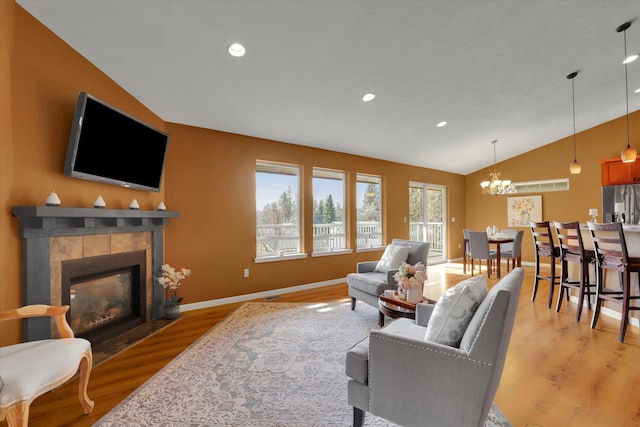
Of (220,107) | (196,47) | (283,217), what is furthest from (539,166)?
(196,47)

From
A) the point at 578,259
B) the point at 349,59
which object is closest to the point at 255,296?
the point at 349,59

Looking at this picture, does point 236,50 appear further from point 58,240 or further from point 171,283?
point 171,283

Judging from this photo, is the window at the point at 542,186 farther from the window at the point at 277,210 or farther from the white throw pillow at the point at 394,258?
the window at the point at 277,210

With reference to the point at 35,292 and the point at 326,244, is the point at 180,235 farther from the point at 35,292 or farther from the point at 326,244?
the point at 326,244

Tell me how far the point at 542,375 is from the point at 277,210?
383cm

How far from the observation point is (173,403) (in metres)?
1.98

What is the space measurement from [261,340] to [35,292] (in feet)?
6.08

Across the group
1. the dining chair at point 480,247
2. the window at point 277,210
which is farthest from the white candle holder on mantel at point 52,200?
the dining chair at point 480,247

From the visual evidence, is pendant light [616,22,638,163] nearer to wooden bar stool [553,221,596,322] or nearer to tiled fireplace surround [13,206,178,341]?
wooden bar stool [553,221,596,322]

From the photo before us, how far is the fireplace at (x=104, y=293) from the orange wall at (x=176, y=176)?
1.55 feet

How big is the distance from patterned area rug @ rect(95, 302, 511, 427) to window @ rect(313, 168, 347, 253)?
6.91ft

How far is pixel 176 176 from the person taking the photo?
155 inches

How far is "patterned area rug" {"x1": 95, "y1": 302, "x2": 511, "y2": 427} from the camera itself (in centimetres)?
183

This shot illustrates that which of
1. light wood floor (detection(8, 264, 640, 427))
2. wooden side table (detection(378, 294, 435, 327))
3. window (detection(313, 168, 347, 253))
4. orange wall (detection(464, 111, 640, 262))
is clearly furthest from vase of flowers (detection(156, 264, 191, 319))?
orange wall (detection(464, 111, 640, 262))
